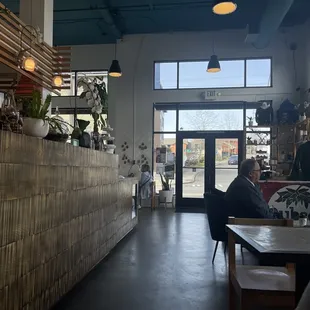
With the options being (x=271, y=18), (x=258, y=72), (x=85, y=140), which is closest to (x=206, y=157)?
(x=258, y=72)

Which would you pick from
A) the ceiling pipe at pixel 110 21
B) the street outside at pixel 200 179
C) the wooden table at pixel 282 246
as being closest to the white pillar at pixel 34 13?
the ceiling pipe at pixel 110 21

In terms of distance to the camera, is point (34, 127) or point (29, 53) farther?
point (29, 53)

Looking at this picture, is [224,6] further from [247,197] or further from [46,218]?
[46,218]

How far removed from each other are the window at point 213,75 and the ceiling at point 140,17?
105 centimetres

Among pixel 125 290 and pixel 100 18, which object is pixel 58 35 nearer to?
pixel 100 18

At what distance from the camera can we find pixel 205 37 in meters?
10.2

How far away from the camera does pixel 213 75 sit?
1024cm

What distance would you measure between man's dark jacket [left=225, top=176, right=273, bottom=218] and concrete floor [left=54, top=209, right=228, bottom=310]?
743 millimetres

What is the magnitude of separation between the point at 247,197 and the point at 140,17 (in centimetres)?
688

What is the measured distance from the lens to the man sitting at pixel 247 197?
12.2ft

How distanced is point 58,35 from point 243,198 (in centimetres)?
865

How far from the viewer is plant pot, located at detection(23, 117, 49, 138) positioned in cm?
257

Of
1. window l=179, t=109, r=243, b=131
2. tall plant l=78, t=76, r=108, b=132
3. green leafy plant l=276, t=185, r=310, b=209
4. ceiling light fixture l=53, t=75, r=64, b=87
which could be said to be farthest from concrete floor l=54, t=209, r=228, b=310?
window l=179, t=109, r=243, b=131

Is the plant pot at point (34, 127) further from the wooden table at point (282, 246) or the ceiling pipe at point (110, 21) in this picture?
the ceiling pipe at point (110, 21)
